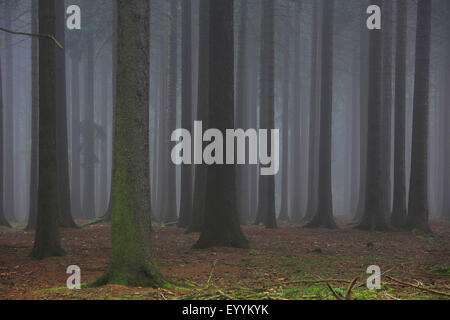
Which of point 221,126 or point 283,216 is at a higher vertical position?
point 221,126

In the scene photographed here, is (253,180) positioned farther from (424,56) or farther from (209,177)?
(209,177)

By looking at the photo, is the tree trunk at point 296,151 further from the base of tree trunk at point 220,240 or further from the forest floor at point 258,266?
the base of tree trunk at point 220,240

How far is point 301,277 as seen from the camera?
784 cm

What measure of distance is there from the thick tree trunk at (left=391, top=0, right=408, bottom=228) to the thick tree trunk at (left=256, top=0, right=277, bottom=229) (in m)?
4.79

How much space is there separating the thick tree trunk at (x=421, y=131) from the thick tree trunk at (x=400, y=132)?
2.36 feet

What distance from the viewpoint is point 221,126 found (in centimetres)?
1144

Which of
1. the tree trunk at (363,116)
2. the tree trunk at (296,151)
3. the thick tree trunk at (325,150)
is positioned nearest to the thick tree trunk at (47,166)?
the thick tree trunk at (325,150)

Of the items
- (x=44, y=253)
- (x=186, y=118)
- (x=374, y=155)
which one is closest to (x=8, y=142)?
(x=186, y=118)

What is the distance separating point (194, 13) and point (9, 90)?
1389cm

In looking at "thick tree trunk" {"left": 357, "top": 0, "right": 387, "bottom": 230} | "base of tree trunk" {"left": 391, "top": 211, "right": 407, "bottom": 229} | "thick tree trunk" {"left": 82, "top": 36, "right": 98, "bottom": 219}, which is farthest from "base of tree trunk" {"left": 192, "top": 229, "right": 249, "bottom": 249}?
"thick tree trunk" {"left": 82, "top": 36, "right": 98, "bottom": 219}

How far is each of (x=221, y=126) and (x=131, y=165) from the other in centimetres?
500

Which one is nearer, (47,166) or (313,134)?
(47,166)

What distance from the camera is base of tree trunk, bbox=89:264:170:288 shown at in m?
6.61

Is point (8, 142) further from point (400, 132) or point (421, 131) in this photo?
point (421, 131)
